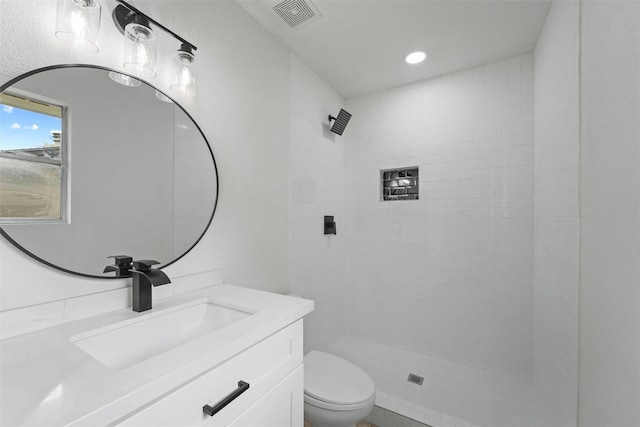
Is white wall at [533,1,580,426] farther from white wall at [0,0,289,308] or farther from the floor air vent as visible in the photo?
white wall at [0,0,289,308]

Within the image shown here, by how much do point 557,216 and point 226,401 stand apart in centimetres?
182

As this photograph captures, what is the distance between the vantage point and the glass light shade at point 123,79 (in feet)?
3.38

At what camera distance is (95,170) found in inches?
39.1

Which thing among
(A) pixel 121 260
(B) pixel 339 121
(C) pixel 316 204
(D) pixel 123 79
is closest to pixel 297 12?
(B) pixel 339 121

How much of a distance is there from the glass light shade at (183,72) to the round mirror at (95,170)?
→ 99 millimetres

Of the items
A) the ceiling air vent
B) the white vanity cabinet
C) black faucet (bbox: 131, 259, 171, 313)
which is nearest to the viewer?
the white vanity cabinet

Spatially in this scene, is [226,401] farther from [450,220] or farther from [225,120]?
[450,220]

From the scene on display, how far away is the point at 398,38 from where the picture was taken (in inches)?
74.7

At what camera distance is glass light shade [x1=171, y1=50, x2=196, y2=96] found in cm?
120

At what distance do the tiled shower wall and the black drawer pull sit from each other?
201cm

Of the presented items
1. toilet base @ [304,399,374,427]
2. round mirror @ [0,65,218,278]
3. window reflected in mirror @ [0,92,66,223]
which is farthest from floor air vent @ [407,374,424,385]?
window reflected in mirror @ [0,92,66,223]

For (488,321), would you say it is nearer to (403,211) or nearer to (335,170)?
(403,211)

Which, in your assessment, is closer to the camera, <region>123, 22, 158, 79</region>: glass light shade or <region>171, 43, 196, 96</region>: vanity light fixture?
<region>123, 22, 158, 79</region>: glass light shade

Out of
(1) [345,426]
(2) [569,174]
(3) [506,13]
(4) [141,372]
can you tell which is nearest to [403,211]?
(2) [569,174]
